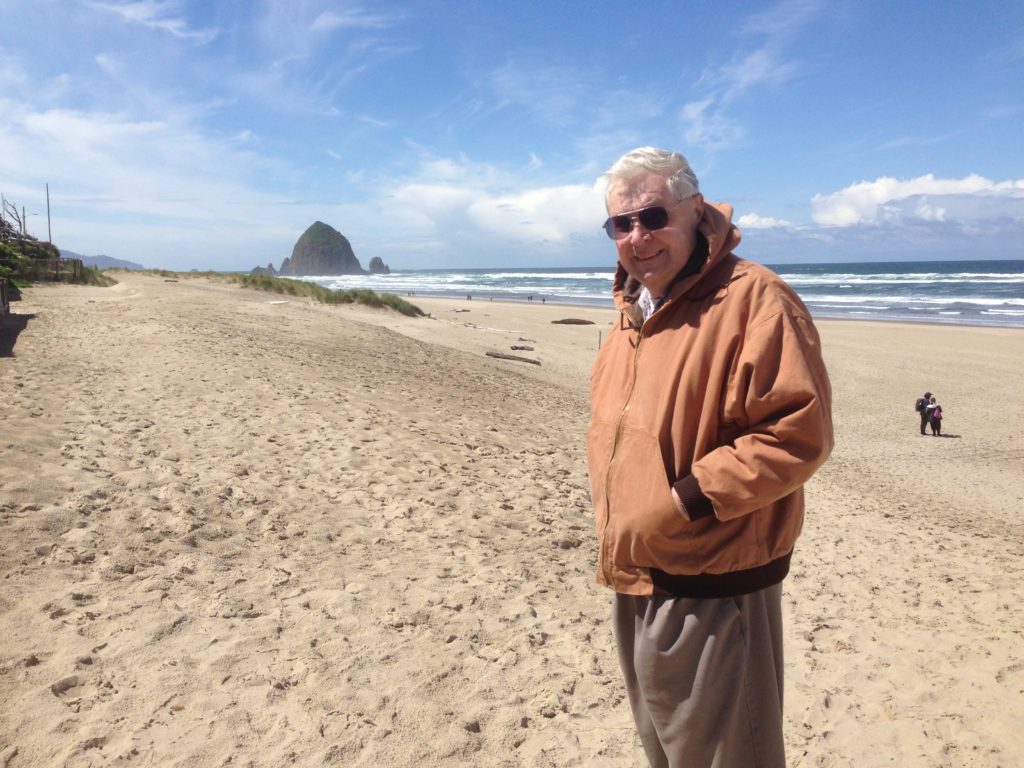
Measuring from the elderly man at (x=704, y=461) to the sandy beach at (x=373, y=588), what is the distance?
1.47 metres

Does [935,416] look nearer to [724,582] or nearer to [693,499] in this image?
[724,582]

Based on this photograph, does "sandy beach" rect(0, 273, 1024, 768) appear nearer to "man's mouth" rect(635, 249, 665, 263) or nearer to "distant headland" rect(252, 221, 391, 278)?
"man's mouth" rect(635, 249, 665, 263)

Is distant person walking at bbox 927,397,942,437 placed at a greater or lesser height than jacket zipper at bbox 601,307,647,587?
lesser

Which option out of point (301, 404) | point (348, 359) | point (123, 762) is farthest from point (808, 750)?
point (348, 359)

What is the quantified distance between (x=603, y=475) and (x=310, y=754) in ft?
6.22

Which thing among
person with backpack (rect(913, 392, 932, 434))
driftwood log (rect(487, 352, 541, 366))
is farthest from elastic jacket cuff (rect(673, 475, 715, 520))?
driftwood log (rect(487, 352, 541, 366))

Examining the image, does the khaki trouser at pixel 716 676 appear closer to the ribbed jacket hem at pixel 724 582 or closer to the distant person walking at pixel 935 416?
the ribbed jacket hem at pixel 724 582

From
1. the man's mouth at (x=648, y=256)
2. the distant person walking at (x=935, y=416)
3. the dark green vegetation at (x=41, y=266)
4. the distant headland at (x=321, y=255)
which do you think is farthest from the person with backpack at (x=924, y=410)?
the distant headland at (x=321, y=255)

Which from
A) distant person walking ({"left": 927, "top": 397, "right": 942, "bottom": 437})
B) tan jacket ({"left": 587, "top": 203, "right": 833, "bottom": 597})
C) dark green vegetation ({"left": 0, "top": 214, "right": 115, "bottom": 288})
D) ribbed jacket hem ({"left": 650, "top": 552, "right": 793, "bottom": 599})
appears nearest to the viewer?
tan jacket ({"left": 587, "top": 203, "right": 833, "bottom": 597})

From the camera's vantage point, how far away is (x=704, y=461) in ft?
5.67

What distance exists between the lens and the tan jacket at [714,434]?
5.46 ft

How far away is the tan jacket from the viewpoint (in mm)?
1663

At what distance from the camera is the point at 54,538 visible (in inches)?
171

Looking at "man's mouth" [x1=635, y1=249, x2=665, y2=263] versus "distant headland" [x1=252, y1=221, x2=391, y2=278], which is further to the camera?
"distant headland" [x1=252, y1=221, x2=391, y2=278]
